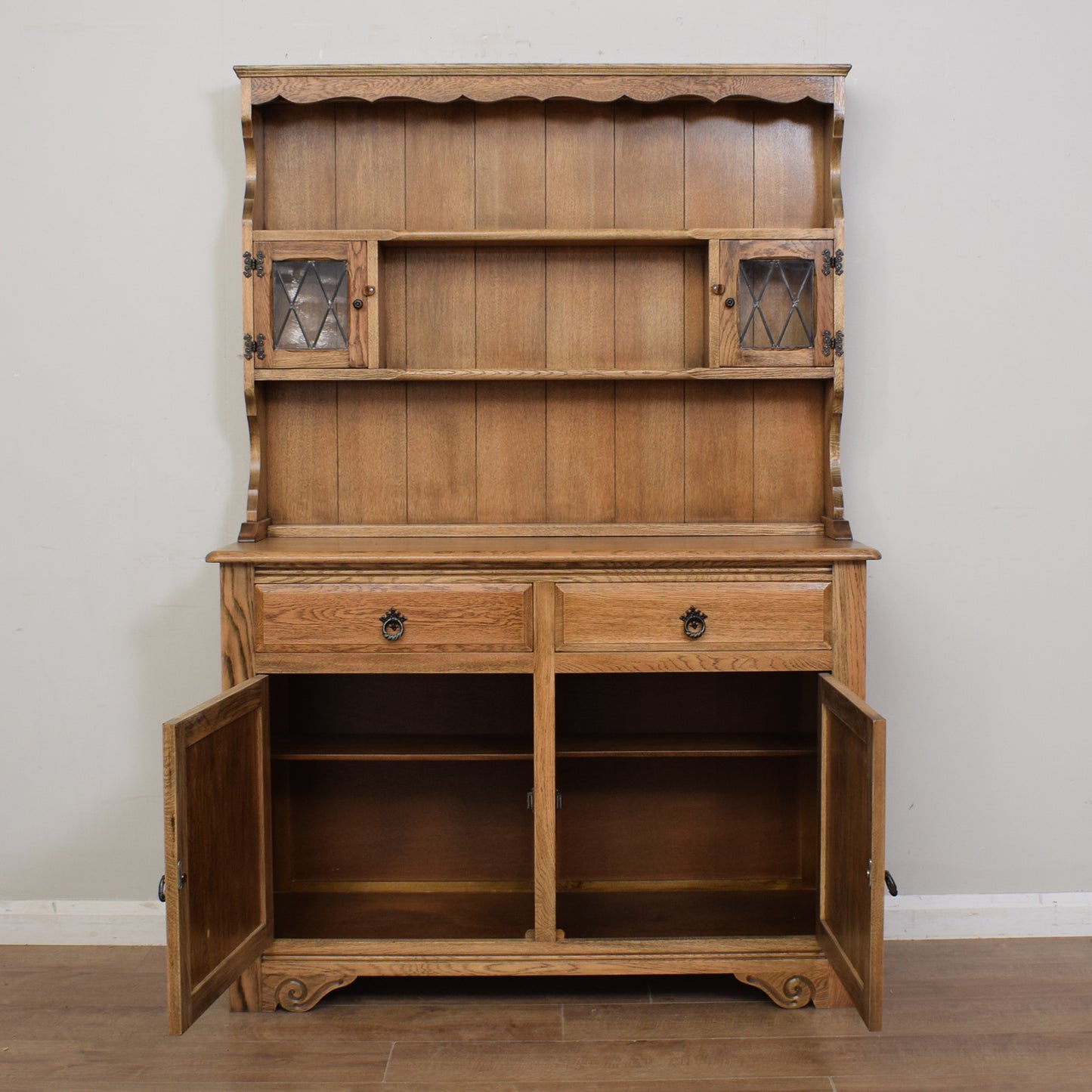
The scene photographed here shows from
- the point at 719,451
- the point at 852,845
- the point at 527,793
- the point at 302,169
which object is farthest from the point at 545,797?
the point at 302,169

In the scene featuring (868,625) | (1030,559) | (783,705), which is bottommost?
(783,705)

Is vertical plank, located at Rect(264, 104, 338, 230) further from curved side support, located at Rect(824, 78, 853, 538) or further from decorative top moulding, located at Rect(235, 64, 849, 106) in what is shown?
curved side support, located at Rect(824, 78, 853, 538)

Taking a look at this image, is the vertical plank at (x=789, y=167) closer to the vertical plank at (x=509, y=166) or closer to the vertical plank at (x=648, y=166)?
the vertical plank at (x=648, y=166)

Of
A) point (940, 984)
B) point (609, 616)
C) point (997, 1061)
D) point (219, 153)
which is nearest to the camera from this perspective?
point (997, 1061)

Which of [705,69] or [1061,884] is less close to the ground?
[705,69]

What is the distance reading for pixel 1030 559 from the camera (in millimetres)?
2656

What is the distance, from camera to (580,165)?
2.57m

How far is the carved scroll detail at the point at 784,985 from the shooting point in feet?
7.45

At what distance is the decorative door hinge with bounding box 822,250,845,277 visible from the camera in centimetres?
244

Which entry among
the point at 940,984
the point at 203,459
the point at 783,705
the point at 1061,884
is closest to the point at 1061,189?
the point at 783,705

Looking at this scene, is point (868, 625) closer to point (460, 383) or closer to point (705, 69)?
point (460, 383)

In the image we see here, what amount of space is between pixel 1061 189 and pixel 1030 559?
945mm

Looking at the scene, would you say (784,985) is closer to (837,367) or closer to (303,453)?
(837,367)

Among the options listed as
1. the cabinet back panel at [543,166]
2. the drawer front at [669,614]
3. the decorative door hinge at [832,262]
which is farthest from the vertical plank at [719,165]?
the drawer front at [669,614]
